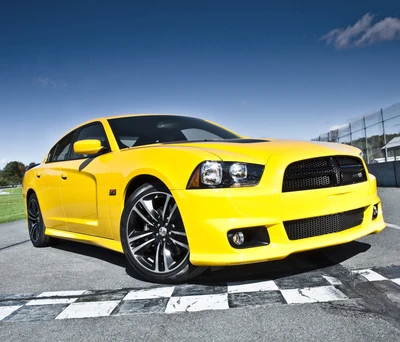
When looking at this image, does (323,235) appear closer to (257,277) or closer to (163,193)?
(257,277)

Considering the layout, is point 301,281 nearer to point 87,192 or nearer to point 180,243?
point 180,243

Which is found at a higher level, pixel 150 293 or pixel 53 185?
pixel 53 185

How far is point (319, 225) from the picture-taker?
9.46 feet

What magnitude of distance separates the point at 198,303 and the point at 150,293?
431 millimetres

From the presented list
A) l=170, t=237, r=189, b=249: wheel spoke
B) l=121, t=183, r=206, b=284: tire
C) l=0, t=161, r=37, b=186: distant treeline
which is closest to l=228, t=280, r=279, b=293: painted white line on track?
l=121, t=183, r=206, b=284: tire

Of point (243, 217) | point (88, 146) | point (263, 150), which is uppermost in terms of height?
point (88, 146)

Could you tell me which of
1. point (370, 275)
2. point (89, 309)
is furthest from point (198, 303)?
point (370, 275)

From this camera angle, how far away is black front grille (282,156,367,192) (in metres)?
2.84

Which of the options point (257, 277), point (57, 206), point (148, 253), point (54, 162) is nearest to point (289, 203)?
point (257, 277)

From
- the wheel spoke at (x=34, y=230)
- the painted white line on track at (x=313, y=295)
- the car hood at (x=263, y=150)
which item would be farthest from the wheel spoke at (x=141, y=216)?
the wheel spoke at (x=34, y=230)

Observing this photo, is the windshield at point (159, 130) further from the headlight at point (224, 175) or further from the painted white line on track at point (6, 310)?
the painted white line on track at point (6, 310)

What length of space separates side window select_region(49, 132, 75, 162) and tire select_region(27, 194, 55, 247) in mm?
595

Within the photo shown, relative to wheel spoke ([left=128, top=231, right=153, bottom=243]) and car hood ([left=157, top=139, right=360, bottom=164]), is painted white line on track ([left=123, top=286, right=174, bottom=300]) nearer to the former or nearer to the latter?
wheel spoke ([left=128, top=231, right=153, bottom=243])

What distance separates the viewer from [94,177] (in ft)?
12.3
